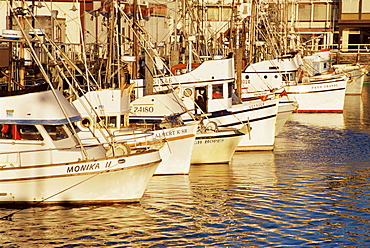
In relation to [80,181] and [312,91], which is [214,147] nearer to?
[80,181]

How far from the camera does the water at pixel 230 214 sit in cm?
1838

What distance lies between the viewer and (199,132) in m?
28.7

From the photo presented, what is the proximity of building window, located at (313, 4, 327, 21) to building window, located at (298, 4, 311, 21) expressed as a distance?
79 cm

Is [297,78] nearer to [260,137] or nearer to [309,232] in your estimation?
[260,137]

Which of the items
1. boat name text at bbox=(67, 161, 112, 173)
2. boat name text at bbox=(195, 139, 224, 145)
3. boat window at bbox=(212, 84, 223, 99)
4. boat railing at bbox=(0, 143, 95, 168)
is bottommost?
boat name text at bbox=(195, 139, 224, 145)

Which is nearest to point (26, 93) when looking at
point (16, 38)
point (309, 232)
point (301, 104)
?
point (16, 38)

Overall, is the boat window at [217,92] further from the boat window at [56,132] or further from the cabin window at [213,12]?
the cabin window at [213,12]

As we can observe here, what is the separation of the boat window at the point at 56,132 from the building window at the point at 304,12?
3002 inches

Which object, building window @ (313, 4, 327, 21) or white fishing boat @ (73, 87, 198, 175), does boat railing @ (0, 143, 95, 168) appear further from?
building window @ (313, 4, 327, 21)

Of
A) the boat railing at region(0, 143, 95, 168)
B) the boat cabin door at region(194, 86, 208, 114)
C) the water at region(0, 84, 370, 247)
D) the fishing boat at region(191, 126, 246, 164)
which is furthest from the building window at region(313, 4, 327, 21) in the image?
the boat railing at region(0, 143, 95, 168)

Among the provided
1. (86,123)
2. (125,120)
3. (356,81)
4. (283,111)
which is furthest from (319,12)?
(86,123)

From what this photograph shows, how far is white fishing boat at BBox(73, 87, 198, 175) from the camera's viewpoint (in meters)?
25.5

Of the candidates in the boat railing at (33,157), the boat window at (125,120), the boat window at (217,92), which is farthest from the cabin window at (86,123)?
the boat window at (217,92)

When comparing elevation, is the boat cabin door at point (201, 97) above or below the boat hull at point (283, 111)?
above
